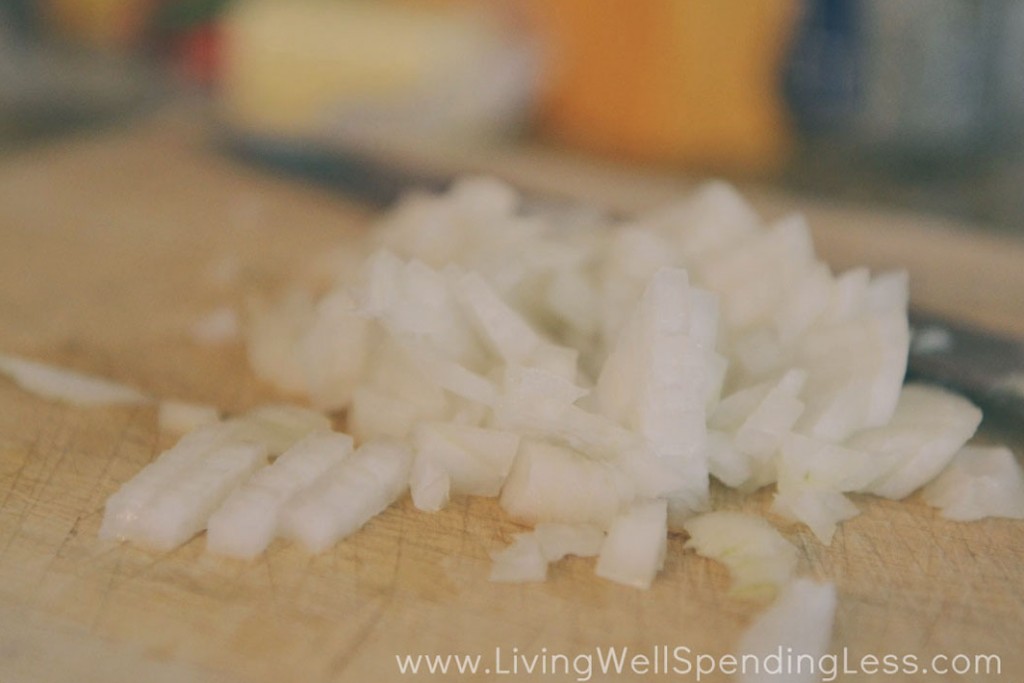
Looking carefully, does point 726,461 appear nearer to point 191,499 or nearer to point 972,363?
point 972,363

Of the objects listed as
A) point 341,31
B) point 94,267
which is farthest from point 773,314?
point 341,31

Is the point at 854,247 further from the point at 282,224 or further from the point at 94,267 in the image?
the point at 94,267

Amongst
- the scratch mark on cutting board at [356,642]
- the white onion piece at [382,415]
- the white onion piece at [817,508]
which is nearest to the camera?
the scratch mark on cutting board at [356,642]

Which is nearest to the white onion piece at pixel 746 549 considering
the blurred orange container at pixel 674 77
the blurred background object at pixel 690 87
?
the blurred background object at pixel 690 87

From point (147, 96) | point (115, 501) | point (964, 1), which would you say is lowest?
point (147, 96)

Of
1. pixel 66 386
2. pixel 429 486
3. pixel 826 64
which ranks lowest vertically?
pixel 66 386

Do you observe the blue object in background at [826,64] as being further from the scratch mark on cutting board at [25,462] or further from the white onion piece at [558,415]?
the scratch mark on cutting board at [25,462]

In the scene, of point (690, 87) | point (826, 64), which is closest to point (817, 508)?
point (690, 87)
